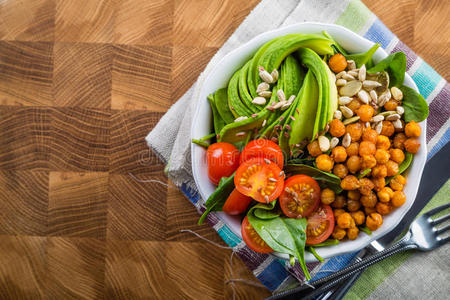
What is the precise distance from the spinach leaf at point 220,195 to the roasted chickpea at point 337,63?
391 mm

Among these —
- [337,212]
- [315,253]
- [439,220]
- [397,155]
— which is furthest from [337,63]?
[439,220]

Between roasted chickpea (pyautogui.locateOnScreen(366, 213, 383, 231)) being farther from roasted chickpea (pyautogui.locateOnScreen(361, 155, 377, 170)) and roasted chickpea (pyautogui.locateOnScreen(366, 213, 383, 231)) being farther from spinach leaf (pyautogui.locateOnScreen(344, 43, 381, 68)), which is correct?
spinach leaf (pyautogui.locateOnScreen(344, 43, 381, 68))

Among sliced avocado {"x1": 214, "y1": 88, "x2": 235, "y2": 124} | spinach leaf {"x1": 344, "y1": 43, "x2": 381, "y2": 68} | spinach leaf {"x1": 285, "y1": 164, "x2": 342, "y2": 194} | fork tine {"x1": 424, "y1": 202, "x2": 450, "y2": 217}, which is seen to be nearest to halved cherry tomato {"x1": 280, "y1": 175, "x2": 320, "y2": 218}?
spinach leaf {"x1": 285, "y1": 164, "x2": 342, "y2": 194}

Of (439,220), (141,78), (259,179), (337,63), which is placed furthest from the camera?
(141,78)

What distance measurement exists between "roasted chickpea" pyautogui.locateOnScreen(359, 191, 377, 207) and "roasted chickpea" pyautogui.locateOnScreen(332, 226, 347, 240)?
0.09 metres

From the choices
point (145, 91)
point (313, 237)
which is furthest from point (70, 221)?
point (313, 237)

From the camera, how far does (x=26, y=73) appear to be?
1432 millimetres

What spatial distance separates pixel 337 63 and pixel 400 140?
10.3 inches

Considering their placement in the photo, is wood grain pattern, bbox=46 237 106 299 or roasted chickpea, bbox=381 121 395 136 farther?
wood grain pattern, bbox=46 237 106 299

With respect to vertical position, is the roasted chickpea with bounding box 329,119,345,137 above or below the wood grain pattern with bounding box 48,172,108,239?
above

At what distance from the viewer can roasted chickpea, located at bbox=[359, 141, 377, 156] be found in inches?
35.4

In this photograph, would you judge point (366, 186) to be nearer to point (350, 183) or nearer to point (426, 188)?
point (350, 183)

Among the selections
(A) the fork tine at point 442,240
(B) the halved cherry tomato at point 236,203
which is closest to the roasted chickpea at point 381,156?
(B) the halved cherry tomato at point 236,203

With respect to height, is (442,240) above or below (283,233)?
below
